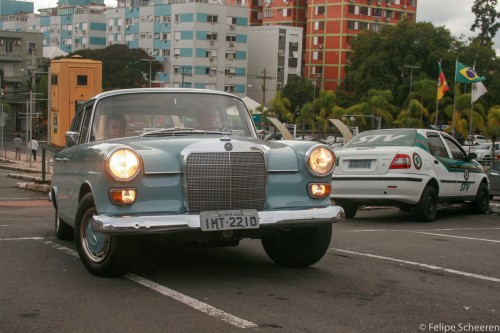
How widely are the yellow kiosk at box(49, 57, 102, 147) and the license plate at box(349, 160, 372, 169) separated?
42.8 feet

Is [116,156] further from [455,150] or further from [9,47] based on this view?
[9,47]

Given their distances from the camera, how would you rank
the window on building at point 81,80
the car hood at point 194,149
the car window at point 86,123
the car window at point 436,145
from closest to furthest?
the car hood at point 194,149, the car window at point 86,123, the car window at point 436,145, the window on building at point 81,80

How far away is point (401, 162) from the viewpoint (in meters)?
12.2

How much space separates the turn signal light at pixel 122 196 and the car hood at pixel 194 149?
8.9 inches

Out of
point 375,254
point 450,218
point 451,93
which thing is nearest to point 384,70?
point 451,93

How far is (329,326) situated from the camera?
16.1 ft

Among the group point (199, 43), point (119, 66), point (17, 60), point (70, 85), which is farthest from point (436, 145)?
point (17, 60)

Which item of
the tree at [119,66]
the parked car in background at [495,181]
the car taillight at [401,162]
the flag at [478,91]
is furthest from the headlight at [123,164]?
the tree at [119,66]

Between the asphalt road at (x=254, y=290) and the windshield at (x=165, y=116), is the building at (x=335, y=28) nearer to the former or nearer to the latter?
the asphalt road at (x=254, y=290)

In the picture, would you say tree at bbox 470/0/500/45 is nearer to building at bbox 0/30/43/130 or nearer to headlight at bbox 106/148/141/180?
building at bbox 0/30/43/130

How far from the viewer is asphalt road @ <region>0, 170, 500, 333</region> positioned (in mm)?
4992

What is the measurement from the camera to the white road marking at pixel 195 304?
16.3 feet

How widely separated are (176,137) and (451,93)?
6968 cm

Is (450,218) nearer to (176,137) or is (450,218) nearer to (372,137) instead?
(372,137)
